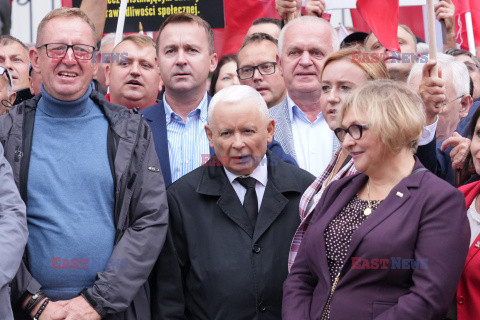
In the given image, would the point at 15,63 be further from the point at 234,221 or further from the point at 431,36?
the point at 431,36

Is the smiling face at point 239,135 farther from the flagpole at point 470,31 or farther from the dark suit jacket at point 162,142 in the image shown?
the flagpole at point 470,31

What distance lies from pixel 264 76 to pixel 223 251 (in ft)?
7.59

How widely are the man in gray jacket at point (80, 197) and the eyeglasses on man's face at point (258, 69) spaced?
1791mm

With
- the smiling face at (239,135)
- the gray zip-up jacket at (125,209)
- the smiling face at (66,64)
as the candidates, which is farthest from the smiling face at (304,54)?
the smiling face at (66,64)

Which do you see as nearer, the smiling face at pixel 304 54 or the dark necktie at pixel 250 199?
the dark necktie at pixel 250 199

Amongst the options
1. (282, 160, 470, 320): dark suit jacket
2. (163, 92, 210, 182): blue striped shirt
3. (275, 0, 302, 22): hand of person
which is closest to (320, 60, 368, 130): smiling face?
(163, 92, 210, 182): blue striped shirt

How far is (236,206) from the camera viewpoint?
412cm

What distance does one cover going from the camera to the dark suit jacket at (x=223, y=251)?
12.9 feet

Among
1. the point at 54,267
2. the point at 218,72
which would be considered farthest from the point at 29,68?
the point at 54,267

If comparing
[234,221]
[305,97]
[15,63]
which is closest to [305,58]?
[305,97]

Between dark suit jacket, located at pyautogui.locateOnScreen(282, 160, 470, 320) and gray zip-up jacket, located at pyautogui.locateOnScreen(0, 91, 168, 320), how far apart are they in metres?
1.01

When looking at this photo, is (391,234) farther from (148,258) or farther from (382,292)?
(148,258)

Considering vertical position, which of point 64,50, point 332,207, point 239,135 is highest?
point 64,50

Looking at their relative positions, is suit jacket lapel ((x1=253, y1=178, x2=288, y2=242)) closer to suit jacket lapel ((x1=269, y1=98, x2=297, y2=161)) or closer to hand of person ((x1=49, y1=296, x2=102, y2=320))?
suit jacket lapel ((x1=269, y1=98, x2=297, y2=161))
